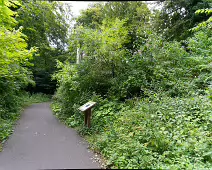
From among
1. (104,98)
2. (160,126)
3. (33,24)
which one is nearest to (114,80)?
(104,98)

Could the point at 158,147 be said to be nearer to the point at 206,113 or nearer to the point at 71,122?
the point at 206,113

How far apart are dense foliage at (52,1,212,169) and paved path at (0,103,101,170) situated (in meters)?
0.42

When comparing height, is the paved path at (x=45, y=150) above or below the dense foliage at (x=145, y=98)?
below

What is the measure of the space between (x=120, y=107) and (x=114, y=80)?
1.25 m

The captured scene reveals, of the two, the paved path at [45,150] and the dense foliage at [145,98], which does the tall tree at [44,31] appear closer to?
the dense foliage at [145,98]

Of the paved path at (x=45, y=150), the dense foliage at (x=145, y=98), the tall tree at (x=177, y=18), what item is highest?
the tall tree at (x=177, y=18)

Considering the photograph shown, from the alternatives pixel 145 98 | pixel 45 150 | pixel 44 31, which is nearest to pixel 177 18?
pixel 145 98

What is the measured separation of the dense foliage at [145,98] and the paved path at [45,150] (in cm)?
42

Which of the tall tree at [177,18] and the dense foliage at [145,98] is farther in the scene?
the tall tree at [177,18]

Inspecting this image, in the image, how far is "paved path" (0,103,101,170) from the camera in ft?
12.4

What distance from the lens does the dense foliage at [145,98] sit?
3.33 m

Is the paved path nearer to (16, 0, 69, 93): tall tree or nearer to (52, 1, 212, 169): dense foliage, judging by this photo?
(52, 1, 212, 169): dense foliage

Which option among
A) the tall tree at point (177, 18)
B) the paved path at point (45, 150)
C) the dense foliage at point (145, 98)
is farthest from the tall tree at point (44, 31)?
the tall tree at point (177, 18)

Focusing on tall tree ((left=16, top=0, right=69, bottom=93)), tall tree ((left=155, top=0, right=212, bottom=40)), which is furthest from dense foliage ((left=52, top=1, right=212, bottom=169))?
tall tree ((left=16, top=0, right=69, bottom=93))
